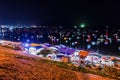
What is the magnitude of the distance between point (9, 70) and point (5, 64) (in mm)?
775

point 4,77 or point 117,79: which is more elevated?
point 4,77

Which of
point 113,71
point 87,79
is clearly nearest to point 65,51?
point 113,71

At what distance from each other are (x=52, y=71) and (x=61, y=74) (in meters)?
0.46

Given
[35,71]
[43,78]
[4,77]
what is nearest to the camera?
[4,77]

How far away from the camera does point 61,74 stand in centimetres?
934

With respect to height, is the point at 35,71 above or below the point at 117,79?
above

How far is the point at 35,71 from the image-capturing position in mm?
9156

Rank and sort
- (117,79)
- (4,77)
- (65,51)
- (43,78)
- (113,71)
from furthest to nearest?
(65,51)
(113,71)
(117,79)
(43,78)
(4,77)

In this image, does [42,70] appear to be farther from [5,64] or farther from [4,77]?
[4,77]

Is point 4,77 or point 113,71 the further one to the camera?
point 113,71

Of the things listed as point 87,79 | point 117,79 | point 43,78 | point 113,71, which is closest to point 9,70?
point 43,78

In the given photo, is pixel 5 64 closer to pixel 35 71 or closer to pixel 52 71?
pixel 35 71

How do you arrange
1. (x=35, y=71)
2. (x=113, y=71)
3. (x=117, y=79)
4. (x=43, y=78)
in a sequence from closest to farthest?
(x=43, y=78) → (x=35, y=71) → (x=117, y=79) → (x=113, y=71)

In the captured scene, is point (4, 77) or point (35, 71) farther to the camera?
point (35, 71)
